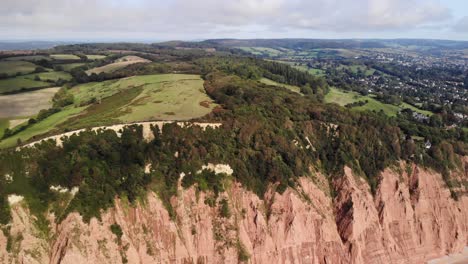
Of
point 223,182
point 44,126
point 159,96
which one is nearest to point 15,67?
point 44,126

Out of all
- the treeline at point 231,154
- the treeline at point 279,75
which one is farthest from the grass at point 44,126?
the treeline at point 279,75

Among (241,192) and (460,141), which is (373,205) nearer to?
(241,192)

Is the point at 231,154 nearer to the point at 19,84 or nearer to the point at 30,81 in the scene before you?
the point at 19,84

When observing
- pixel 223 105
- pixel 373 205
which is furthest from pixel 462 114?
pixel 223 105

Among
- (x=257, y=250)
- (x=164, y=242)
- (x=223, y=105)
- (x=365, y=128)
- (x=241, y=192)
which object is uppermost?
(x=223, y=105)

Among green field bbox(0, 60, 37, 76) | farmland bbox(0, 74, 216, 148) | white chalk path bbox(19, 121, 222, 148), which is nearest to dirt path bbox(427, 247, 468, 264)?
white chalk path bbox(19, 121, 222, 148)

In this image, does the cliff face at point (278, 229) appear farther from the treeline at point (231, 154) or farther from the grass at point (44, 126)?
the grass at point (44, 126)
